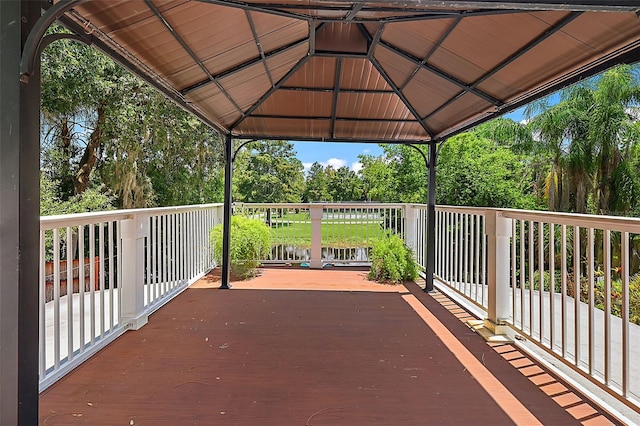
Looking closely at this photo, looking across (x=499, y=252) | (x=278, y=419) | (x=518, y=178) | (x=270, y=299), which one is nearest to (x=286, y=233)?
(x=270, y=299)

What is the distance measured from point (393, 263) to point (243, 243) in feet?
7.18

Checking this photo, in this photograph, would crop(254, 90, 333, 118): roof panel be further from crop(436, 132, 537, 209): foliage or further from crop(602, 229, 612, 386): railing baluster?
crop(436, 132, 537, 209): foliage

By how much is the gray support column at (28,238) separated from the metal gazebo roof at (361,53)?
0.74 meters

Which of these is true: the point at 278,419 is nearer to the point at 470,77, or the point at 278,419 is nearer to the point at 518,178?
the point at 470,77

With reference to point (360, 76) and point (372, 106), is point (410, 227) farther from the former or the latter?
point (360, 76)

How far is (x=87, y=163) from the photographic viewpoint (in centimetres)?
1061

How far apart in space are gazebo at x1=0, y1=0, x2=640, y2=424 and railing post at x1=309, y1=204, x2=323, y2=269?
60.6 inches

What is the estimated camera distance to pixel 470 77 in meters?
3.27

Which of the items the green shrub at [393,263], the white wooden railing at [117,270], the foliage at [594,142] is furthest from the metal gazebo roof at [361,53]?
the foliage at [594,142]

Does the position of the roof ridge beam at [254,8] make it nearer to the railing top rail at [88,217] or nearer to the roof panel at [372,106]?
the railing top rail at [88,217]

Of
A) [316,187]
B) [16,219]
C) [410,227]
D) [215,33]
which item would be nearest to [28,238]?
[16,219]

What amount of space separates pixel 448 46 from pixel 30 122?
9.07 ft

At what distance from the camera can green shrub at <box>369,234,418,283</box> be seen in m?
5.34

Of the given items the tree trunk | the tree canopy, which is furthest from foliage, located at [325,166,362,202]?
the tree trunk
